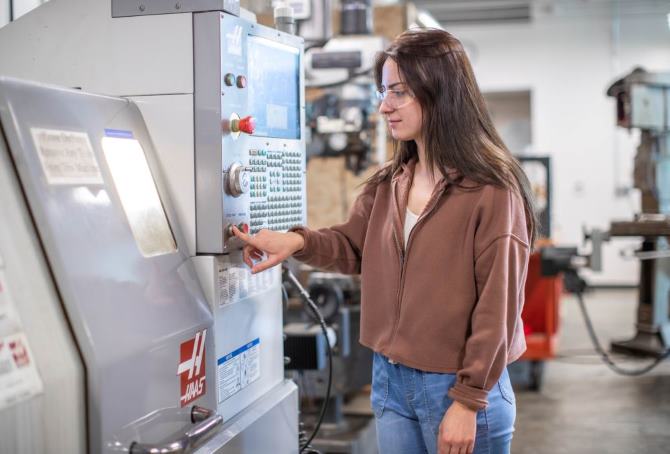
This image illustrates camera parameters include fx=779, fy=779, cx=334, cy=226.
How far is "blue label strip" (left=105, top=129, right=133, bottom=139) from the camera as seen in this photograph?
1.40 meters

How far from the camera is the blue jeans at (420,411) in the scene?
1470mm

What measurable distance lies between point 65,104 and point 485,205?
76 cm

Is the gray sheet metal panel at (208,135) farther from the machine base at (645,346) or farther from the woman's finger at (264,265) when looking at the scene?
the machine base at (645,346)

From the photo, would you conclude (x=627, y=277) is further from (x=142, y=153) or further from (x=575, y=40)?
(x=142, y=153)

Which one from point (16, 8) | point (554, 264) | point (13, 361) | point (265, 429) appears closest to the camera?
point (13, 361)

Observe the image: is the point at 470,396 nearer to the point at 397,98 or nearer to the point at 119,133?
the point at 397,98

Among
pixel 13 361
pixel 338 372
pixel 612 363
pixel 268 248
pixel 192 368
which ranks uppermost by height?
pixel 268 248

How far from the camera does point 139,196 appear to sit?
56.5 inches

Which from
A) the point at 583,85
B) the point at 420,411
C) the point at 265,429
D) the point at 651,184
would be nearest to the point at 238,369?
the point at 265,429

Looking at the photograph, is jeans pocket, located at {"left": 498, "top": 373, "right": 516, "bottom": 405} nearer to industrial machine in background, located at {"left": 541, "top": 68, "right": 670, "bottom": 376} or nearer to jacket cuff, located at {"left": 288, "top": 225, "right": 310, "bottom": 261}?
jacket cuff, located at {"left": 288, "top": 225, "right": 310, "bottom": 261}

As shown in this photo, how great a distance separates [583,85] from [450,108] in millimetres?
7919

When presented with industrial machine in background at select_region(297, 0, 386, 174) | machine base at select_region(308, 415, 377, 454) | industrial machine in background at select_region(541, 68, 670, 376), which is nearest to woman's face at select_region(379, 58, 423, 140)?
machine base at select_region(308, 415, 377, 454)

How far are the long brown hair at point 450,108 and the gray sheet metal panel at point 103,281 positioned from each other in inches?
21.9

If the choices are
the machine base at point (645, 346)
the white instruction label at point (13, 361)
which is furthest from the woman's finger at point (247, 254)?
the machine base at point (645, 346)
